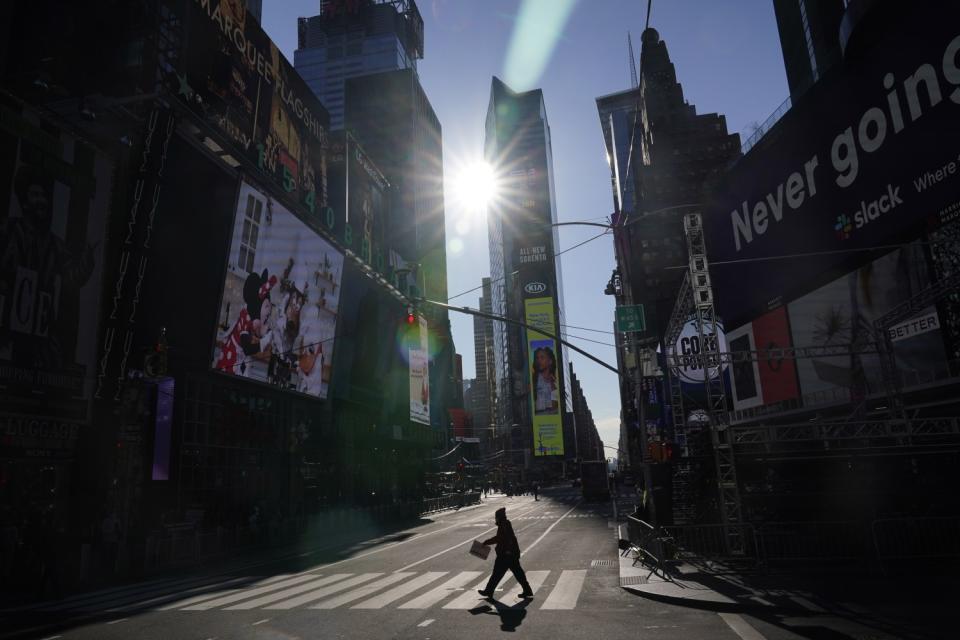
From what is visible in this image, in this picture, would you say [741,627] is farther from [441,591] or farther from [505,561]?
[441,591]

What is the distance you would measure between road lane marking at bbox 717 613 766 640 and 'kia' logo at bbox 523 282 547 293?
14484 cm

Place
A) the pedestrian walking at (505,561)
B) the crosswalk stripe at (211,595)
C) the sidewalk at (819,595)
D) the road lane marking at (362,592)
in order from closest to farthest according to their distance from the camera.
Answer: the sidewalk at (819,595), the road lane marking at (362,592), the pedestrian walking at (505,561), the crosswalk stripe at (211,595)

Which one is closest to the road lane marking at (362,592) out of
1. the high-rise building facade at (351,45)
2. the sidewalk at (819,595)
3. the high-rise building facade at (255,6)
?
the sidewalk at (819,595)

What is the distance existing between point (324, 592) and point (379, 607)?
2.52m

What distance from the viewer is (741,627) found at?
29.9 feet

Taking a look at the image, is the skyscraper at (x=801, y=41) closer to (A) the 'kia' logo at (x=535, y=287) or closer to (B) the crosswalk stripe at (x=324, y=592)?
(A) the 'kia' logo at (x=535, y=287)

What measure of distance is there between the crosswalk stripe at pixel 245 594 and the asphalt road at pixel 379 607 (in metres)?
0.03

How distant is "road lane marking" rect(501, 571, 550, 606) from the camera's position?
11909mm

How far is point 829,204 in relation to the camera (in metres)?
27.3

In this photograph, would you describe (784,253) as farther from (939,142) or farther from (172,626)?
(172,626)

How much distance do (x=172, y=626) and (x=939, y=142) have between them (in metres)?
25.7

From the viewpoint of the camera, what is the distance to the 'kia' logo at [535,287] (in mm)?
154300

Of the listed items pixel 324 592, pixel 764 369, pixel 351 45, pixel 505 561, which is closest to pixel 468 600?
pixel 505 561

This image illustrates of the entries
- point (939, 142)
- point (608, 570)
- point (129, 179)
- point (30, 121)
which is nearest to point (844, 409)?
point (939, 142)
